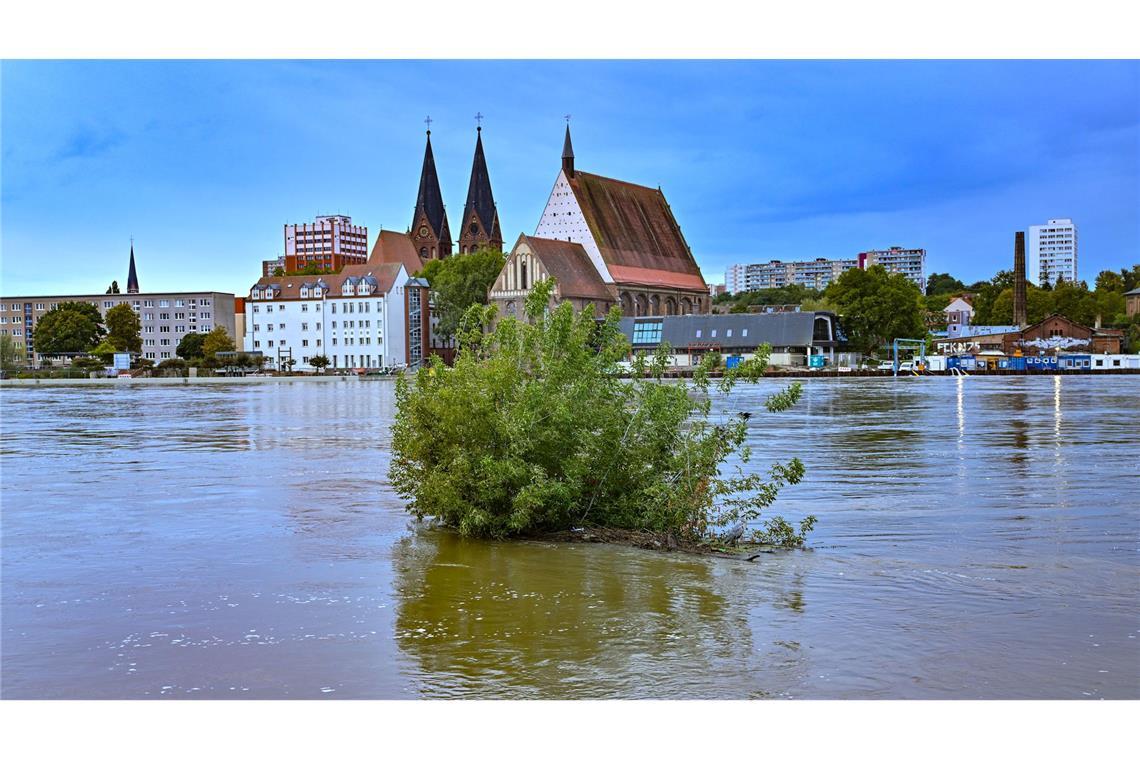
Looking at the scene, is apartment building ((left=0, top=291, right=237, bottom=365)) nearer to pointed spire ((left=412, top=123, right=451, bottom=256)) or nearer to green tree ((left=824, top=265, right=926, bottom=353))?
pointed spire ((left=412, top=123, right=451, bottom=256))

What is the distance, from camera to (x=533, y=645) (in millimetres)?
7664

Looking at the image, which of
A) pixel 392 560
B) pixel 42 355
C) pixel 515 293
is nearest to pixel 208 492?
pixel 392 560

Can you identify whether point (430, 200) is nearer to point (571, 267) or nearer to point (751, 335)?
point (571, 267)

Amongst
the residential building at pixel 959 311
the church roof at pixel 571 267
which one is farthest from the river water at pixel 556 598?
the residential building at pixel 959 311

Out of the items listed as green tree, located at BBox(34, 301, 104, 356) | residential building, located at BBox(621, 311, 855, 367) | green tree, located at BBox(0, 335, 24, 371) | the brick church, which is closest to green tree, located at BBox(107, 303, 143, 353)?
green tree, located at BBox(34, 301, 104, 356)

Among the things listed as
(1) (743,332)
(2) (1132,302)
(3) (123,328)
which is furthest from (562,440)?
(2) (1132,302)

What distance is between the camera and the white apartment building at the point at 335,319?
11500 cm

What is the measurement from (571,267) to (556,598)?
342 ft

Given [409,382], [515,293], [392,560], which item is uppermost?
[515,293]

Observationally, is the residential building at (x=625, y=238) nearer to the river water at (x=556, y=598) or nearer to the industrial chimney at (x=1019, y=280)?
the industrial chimney at (x=1019, y=280)

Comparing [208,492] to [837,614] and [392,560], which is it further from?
[837,614]

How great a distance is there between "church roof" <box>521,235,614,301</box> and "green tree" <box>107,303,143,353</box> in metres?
51.1

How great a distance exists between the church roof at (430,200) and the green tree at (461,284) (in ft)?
105

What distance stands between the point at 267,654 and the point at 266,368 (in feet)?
372
